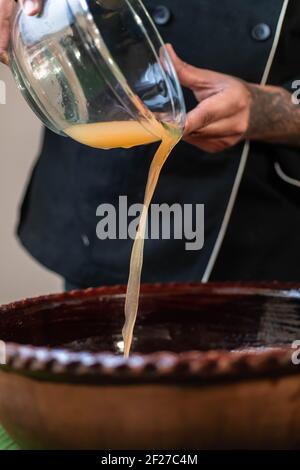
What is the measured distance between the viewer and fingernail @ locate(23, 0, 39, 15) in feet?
2.42

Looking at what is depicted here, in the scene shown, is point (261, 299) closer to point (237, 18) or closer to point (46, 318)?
point (46, 318)

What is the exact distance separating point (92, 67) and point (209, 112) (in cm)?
27

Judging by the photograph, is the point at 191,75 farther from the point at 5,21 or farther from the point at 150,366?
the point at 150,366

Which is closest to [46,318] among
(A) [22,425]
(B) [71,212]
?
(A) [22,425]

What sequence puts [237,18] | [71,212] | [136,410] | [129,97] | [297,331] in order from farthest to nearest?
[71,212] → [237,18] → [297,331] → [129,97] → [136,410]

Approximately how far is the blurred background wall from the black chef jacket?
4.02ft

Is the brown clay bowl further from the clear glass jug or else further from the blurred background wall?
the blurred background wall

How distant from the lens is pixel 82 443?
52cm

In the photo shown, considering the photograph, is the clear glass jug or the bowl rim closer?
the bowl rim

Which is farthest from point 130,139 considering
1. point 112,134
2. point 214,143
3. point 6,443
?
point 6,443

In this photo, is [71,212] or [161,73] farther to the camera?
[71,212]

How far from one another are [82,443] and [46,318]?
0.23 m
